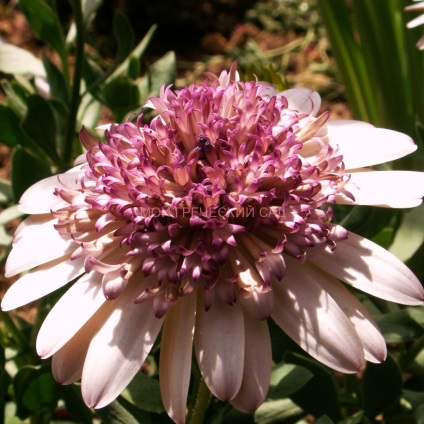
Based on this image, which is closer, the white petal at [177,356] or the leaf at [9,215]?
the white petal at [177,356]

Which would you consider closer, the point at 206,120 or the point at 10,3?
the point at 206,120

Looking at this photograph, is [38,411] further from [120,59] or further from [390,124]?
[390,124]

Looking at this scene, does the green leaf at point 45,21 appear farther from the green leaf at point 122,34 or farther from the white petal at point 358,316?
the white petal at point 358,316

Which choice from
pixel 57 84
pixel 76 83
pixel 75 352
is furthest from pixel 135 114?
pixel 75 352

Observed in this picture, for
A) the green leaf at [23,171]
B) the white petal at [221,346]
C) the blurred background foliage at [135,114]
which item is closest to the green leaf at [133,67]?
the blurred background foliage at [135,114]

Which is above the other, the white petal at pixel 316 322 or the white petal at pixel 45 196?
the white petal at pixel 45 196

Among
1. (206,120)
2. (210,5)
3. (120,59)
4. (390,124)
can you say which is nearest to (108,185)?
(206,120)

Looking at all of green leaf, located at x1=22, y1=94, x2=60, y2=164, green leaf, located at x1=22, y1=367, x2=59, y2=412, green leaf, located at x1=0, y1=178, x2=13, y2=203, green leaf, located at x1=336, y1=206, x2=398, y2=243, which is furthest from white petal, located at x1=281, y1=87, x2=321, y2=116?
green leaf, located at x1=0, y1=178, x2=13, y2=203
